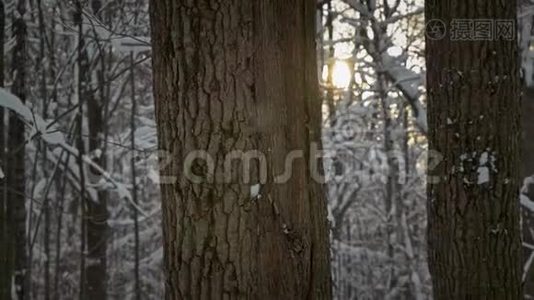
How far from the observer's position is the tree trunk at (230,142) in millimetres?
1598

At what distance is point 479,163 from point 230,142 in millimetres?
1778

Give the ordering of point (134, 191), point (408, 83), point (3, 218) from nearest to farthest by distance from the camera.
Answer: point (408, 83)
point (3, 218)
point (134, 191)

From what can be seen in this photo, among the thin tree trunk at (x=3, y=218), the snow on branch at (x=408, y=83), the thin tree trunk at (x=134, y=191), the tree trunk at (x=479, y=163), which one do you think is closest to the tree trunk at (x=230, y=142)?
the tree trunk at (x=479, y=163)

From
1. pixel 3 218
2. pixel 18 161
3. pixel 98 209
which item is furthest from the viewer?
pixel 98 209

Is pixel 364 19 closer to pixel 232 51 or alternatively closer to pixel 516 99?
pixel 516 99

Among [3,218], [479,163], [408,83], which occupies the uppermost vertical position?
[408,83]

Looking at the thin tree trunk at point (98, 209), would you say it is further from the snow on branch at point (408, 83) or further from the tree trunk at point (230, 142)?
the tree trunk at point (230, 142)

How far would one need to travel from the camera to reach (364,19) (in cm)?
832

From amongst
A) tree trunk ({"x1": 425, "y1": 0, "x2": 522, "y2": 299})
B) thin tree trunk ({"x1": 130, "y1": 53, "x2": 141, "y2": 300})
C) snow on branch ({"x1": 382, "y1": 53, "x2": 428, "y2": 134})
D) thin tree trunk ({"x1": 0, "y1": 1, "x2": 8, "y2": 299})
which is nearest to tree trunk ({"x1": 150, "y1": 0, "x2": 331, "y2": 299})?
tree trunk ({"x1": 425, "y1": 0, "x2": 522, "y2": 299})

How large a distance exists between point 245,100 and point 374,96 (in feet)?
24.5

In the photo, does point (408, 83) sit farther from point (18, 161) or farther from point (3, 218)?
point (3, 218)

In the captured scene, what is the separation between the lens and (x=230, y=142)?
160cm

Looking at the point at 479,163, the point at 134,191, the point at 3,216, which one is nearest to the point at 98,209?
the point at 134,191

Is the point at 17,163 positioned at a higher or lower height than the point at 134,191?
higher
